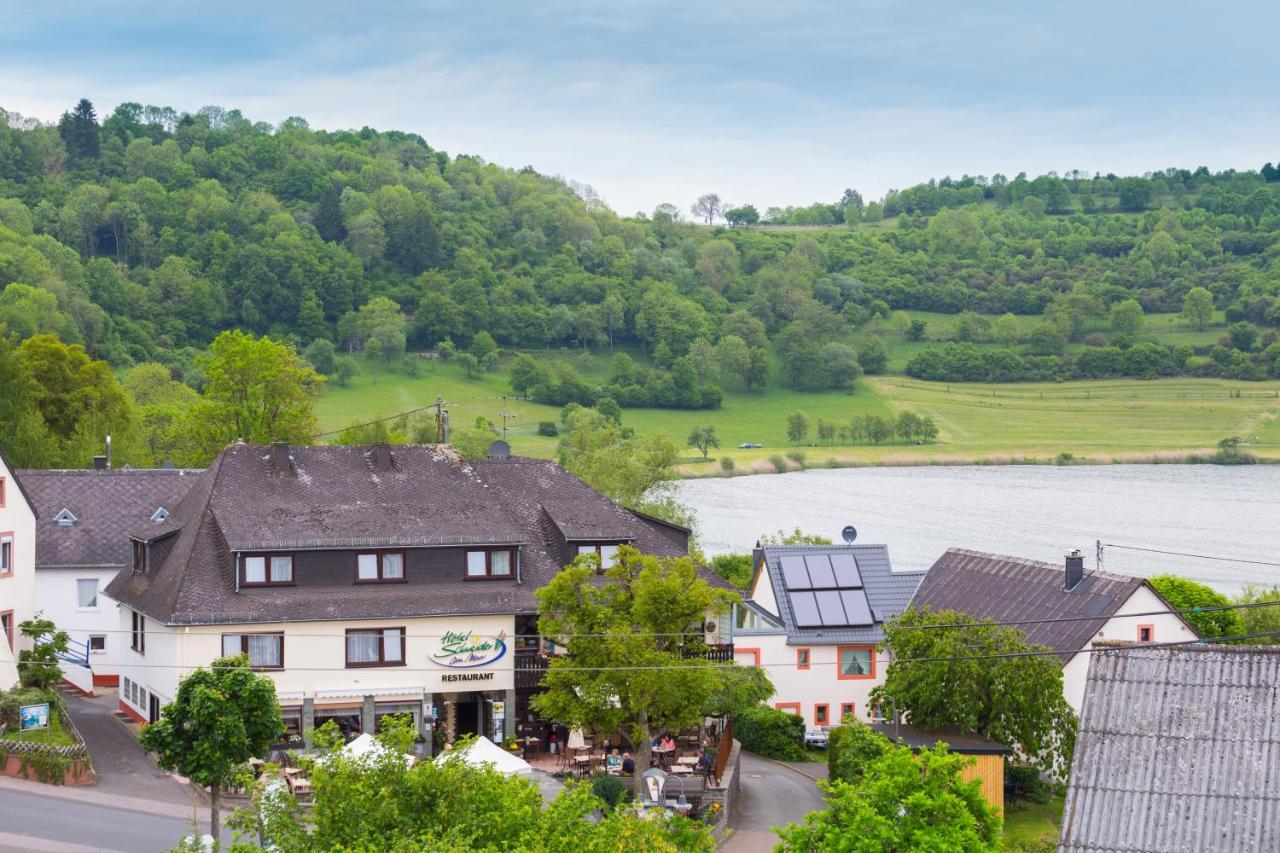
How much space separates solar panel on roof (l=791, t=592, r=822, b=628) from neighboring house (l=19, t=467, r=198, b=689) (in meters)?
19.3

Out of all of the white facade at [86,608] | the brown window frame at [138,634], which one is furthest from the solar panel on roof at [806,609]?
the white facade at [86,608]

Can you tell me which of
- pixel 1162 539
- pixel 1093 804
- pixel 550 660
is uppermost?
pixel 1093 804

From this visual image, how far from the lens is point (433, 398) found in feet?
548

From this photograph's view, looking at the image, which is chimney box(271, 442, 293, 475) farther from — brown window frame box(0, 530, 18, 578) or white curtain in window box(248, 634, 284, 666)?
brown window frame box(0, 530, 18, 578)

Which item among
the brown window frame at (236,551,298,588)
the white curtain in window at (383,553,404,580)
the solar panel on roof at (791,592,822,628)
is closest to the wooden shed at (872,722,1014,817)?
the solar panel on roof at (791,592,822,628)

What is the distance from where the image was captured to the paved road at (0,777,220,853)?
103 feet

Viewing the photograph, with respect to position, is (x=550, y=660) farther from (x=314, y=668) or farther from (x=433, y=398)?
(x=433, y=398)

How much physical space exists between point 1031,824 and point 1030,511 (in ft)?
322

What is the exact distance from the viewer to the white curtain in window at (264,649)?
41.0 m

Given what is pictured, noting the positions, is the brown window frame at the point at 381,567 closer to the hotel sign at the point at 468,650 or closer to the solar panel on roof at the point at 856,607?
the hotel sign at the point at 468,650

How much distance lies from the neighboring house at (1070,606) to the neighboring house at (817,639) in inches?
93.2

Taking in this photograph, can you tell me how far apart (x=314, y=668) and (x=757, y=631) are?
14240 mm

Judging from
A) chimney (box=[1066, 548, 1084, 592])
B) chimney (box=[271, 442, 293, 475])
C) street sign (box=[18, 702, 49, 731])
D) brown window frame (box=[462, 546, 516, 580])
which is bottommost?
street sign (box=[18, 702, 49, 731])

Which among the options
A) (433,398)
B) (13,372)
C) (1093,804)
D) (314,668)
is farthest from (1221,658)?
(433,398)
